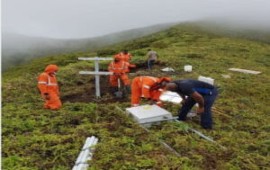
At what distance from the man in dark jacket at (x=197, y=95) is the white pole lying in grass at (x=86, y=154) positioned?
7.91 feet

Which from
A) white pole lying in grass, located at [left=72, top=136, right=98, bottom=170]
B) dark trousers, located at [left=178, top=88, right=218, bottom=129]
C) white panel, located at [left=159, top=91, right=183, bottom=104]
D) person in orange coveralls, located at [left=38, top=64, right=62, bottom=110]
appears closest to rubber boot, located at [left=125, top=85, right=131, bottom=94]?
white panel, located at [left=159, top=91, right=183, bottom=104]

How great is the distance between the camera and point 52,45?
10931cm

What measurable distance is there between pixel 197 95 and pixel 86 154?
3.49m

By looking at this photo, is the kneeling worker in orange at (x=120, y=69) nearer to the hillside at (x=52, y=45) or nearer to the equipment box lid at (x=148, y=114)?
the equipment box lid at (x=148, y=114)

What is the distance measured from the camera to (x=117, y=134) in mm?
11156

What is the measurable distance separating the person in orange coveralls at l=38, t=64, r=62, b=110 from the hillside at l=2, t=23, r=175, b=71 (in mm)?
71861

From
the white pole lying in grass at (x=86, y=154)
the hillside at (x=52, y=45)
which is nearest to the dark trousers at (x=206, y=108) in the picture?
the white pole lying in grass at (x=86, y=154)

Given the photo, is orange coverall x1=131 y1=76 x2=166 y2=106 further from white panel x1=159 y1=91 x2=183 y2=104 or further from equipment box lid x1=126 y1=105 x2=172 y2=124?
white panel x1=159 y1=91 x2=183 y2=104

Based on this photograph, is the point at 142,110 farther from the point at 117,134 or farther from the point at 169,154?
the point at 169,154

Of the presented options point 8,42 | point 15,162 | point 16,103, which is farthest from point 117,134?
point 8,42

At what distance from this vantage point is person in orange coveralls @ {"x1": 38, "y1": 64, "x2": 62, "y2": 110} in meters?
13.9

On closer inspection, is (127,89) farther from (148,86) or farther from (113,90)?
(148,86)

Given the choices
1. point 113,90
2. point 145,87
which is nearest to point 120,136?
point 145,87

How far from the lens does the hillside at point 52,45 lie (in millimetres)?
92312
